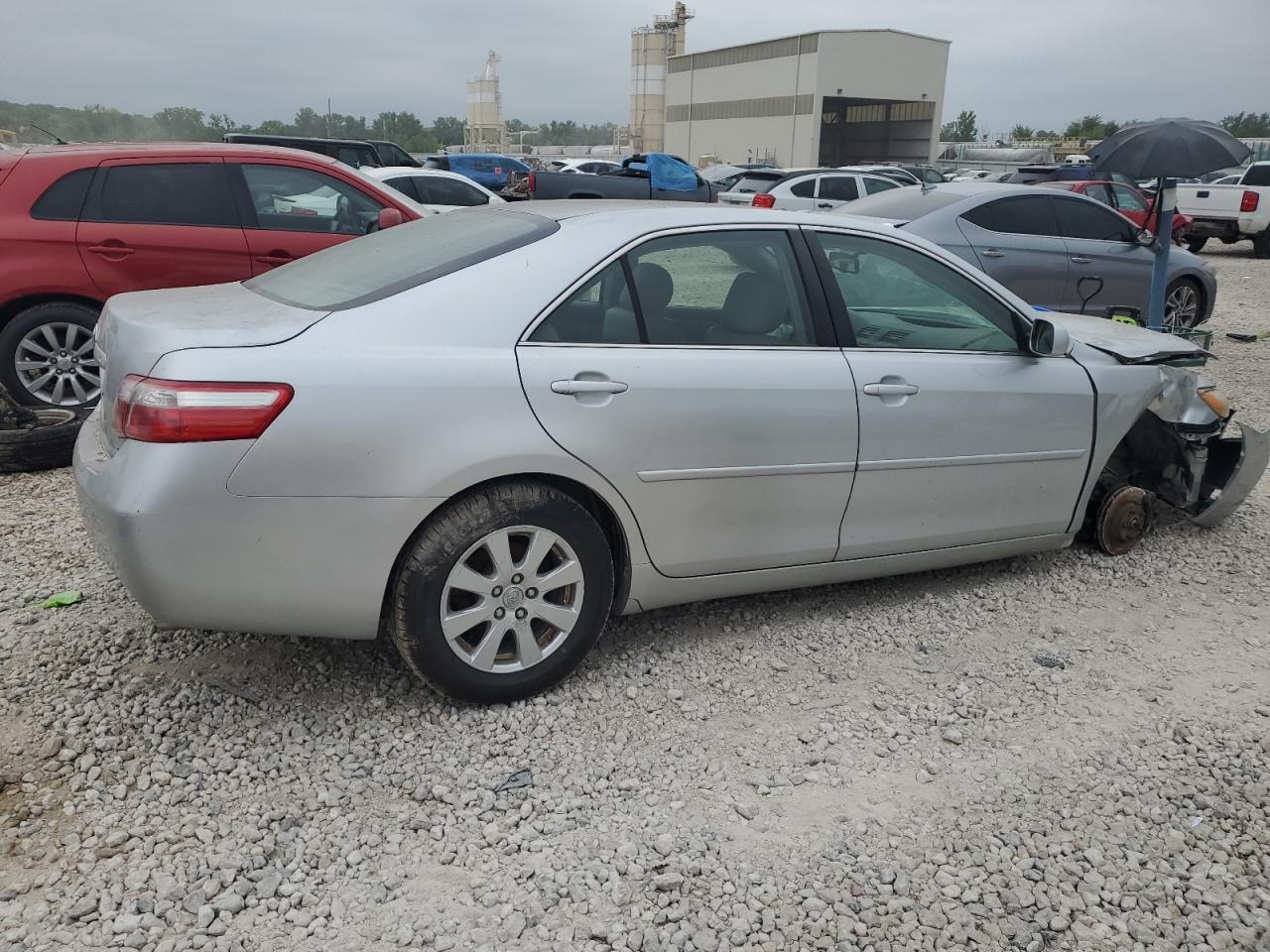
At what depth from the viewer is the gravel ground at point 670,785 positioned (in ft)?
8.11

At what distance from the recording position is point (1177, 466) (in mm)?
4922

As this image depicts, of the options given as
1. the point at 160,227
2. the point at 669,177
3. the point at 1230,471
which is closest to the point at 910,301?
the point at 1230,471

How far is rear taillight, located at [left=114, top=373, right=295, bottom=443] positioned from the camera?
2.77 meters

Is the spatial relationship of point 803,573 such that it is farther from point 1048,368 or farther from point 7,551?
point 7,551

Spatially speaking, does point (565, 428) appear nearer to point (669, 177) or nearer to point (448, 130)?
point (669, 177)

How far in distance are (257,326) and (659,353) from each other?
1.24 metres

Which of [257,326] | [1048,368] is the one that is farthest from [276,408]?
[1048,368]

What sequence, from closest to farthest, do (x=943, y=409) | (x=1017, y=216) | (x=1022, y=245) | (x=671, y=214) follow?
(x=671, y=214) → (x=943, y=409) → (x=1022, y=245) → (x=1017, y=216)

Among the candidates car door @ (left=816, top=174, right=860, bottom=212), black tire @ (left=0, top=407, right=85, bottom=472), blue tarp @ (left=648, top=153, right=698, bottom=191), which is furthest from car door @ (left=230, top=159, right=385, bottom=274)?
car door @ (left=816, top=174, right=860, bottom=212)

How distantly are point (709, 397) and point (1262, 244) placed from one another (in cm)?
2125

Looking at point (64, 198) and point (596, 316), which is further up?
point (64, 198)

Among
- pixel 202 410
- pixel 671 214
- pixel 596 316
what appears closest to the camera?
pixel 202 410

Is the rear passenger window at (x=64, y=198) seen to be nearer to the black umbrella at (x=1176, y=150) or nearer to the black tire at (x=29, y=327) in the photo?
the black tire at (x=29, y=327)

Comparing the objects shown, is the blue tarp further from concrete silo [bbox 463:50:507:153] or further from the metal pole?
concrete silo [bbox 463:50:507:153]
